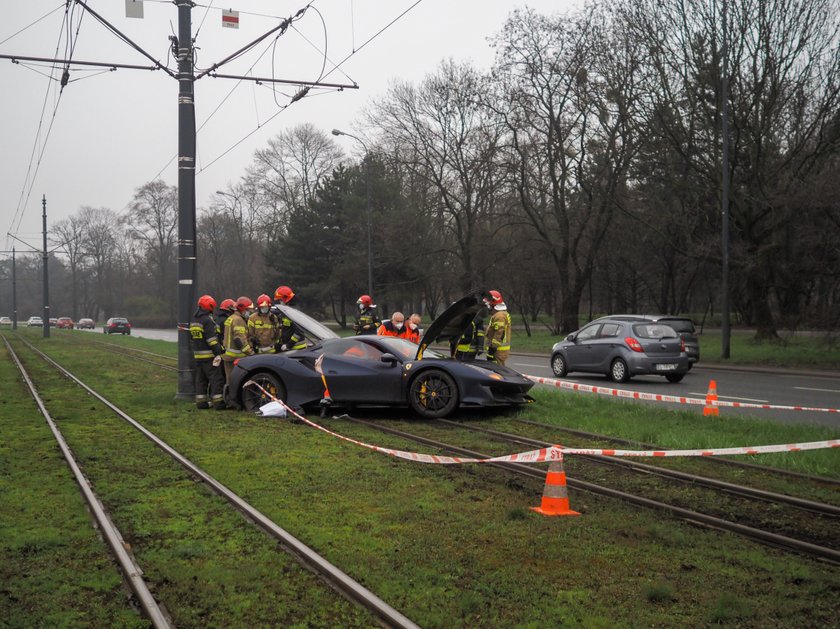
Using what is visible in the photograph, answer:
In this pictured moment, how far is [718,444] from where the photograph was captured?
30.9ft

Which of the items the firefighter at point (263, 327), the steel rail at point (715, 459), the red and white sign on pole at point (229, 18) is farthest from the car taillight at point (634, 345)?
the red and white sign on pole at point (229, 18)

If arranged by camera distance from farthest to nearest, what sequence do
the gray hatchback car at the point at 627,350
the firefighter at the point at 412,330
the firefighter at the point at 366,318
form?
the gray hatchback car at the point at 627,350, the firefighter at the point at 366,318, the firefighter at the point at 412,330

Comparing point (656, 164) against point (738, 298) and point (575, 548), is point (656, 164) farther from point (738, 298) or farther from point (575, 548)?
point (575, 548)

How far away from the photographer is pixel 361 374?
11891mm

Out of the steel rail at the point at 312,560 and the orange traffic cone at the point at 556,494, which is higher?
the orange traffic cone at the point at 556,494

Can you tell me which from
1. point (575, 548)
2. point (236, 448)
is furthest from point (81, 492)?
point (575, 548)

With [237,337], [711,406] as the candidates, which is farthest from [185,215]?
[711,406]

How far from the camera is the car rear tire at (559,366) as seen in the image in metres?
20.0

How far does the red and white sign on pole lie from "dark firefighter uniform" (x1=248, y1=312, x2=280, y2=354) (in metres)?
5.22

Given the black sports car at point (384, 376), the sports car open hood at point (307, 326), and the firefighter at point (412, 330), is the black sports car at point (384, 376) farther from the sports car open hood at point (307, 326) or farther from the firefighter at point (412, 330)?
the firefighter at point (412, 330)

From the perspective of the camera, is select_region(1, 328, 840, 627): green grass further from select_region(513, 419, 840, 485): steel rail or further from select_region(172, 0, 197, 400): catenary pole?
select_region(172, 0, 197, 400): catenary pole

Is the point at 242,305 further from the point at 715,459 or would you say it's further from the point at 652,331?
the point at 652,331

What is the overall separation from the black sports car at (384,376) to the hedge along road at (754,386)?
4.00 metres

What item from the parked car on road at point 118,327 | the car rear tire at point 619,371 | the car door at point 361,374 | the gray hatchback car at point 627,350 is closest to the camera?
the car door at point 361,374
